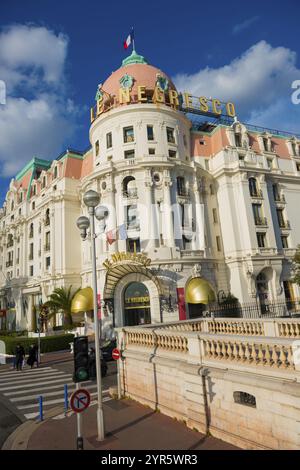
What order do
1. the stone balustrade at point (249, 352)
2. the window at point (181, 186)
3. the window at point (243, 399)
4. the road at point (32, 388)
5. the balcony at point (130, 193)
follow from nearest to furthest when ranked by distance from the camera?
1. the stone balustrade at point (249, 352)
2. the window at point (243, 399)
3. the road at point (32, 388)
4. the balcony at point (130, 193)
5. the window at point (181, 186)

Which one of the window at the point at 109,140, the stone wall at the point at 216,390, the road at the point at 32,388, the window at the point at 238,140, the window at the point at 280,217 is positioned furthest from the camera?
the window at the point at 238,140

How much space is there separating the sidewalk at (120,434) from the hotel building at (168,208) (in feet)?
59.8

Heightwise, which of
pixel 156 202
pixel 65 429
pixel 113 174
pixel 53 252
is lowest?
pixel 65 429

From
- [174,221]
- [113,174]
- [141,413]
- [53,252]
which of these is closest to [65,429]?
[141,413]

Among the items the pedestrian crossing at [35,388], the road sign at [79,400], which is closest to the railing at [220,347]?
the road sign at [79,400]

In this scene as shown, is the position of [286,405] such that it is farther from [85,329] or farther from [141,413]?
[85,329]

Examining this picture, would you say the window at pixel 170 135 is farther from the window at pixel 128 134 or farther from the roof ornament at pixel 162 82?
the roof ornament at pixel 162 82

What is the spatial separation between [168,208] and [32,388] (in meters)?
21.3

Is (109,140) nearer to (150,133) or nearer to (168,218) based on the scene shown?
(150,133)

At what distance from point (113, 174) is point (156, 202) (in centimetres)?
567

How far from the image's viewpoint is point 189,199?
34.7 m

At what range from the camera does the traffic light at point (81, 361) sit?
864 cm

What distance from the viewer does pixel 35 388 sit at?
639 inches

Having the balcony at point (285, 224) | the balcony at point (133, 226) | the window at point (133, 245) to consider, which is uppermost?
the balcony at point (285, 224)
